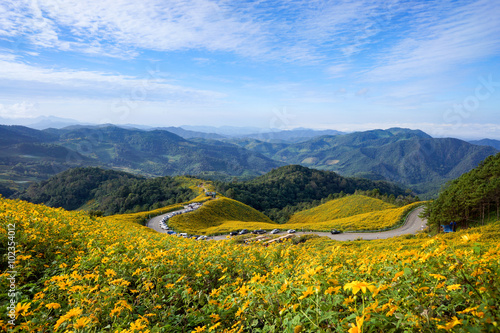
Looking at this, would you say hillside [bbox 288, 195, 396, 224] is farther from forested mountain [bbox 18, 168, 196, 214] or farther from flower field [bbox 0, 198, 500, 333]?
flower field [bbox 0, 198, 500, 333]

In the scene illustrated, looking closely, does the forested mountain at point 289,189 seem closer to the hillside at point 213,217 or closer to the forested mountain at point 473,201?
the hillside at point 213,217

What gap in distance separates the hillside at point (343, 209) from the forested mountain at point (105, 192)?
4014cm

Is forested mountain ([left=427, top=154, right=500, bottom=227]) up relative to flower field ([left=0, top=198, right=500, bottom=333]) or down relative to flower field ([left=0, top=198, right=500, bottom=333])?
down

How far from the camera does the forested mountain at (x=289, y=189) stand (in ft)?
339

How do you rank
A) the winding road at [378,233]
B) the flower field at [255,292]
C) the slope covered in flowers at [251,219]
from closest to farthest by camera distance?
the flower field at [255,292], the winding road at [378,233], the slope covered in flowers at [251,219]

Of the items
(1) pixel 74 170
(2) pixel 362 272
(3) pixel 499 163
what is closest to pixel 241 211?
(3) pixel 499 163

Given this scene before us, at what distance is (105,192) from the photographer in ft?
457

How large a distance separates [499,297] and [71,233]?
→ 9.87 meters

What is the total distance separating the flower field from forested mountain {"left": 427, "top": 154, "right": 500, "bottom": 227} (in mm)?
38932

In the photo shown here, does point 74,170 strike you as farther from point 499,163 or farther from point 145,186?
point 499,163

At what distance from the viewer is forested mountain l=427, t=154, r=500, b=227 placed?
32.8m

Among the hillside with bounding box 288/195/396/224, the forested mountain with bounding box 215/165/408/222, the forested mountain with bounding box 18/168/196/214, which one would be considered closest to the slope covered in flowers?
the hillside with bounding box 288/195/396/224

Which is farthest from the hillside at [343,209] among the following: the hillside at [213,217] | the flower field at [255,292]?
the flower field at [255,292]

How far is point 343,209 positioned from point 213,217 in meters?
38.9
